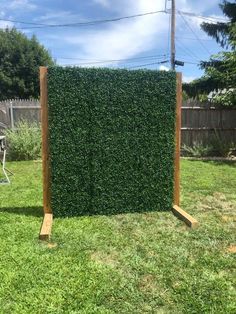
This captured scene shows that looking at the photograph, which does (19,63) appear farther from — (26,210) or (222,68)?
(26,210)

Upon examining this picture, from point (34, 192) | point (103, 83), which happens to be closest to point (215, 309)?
point (103, 83)

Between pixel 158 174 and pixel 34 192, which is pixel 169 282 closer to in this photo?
pixel 158 174

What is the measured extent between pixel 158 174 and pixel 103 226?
3.76 feet

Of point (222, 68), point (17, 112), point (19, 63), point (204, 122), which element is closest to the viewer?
point (17, 112)

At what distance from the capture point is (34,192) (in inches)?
253

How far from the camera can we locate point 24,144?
1034 centimetres

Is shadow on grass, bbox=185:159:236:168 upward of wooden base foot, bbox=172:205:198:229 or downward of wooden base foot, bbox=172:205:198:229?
upward

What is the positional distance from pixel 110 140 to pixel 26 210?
1.54m

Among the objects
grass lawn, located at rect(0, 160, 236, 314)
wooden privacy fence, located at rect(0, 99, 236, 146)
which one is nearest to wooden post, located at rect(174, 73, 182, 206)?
grass lawn, located at rect(0, 160, 236, 314)

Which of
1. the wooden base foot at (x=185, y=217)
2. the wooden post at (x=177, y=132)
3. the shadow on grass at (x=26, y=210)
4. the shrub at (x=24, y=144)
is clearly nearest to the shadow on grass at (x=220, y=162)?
the shrub at (x=24, y=144)

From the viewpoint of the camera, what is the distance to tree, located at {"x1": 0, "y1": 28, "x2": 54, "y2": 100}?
80.6 feet

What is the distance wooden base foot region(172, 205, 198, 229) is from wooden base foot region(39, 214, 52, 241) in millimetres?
1660

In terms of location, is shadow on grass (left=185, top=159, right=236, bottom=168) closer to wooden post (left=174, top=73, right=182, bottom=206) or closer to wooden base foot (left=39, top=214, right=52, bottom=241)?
wooden post (left=174, top=73, right=182, bottom=206)

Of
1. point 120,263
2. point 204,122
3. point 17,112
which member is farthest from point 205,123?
point 120,263
